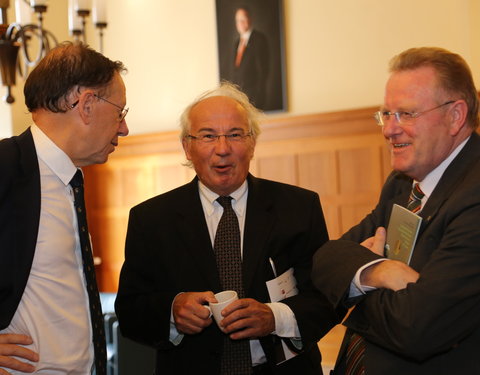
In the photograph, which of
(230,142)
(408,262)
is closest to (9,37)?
(230,142)

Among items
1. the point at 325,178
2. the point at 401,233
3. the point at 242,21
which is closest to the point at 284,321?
the point at 401,233

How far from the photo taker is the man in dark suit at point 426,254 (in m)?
1.77

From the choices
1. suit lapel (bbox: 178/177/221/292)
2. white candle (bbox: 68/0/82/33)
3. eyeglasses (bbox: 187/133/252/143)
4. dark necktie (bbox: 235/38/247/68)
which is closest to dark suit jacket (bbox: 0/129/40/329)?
suit lapel (bbox: 178/177/221/292)

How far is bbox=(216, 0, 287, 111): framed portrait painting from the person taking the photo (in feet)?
23.3

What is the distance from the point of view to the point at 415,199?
7.14 feet

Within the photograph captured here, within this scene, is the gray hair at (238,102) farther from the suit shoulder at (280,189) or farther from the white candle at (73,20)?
the white candle at (73,20)

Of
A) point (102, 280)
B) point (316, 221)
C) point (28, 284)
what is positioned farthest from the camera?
point (102, 280)

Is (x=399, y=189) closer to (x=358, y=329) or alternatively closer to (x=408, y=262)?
(x=408, y=262)

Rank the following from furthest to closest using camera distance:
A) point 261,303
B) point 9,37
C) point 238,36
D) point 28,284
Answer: point 238,36, point 9,37, point 261,303, point 28,284

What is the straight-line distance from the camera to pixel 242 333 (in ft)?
7.98

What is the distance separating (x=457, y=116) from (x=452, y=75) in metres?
Result: 0.14

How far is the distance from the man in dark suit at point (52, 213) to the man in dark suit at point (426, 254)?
33.5 inches

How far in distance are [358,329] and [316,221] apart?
2.78 ft

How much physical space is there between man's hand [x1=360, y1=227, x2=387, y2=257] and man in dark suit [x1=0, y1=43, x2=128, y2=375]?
0.99 meters
